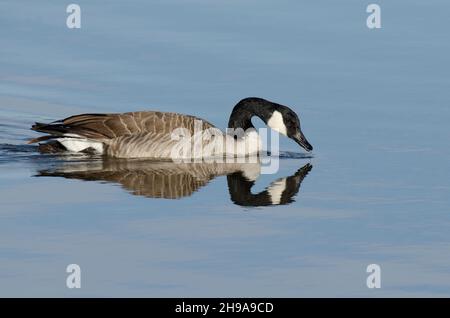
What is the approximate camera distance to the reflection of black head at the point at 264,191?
1248cm

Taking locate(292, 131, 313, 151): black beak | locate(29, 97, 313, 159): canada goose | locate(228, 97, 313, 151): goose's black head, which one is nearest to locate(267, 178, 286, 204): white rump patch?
locate(292, 131, 313, 151): black beak

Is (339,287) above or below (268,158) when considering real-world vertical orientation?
below

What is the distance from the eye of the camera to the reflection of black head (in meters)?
12.5

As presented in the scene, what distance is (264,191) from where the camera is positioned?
1303 centimetres

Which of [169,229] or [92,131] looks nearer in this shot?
[169,229]

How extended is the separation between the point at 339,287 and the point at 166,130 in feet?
20.1

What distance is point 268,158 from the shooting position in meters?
15.6

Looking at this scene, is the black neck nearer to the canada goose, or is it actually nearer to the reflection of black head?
the canada goose

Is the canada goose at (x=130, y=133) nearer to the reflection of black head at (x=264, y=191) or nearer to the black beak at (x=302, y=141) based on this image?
the black beak at (x=302, y=141)

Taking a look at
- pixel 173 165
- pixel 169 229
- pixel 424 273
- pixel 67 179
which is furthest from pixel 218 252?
pixel 173 165

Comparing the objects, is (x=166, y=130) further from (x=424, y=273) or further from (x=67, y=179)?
(x=424, y=273)

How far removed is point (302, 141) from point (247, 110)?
1125mm

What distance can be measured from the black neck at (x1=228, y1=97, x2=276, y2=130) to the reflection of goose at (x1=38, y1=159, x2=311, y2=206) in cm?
107

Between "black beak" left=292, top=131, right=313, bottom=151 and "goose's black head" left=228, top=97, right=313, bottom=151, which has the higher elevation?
"goose's black head" left=228, top=97, right=313, bottom=151
